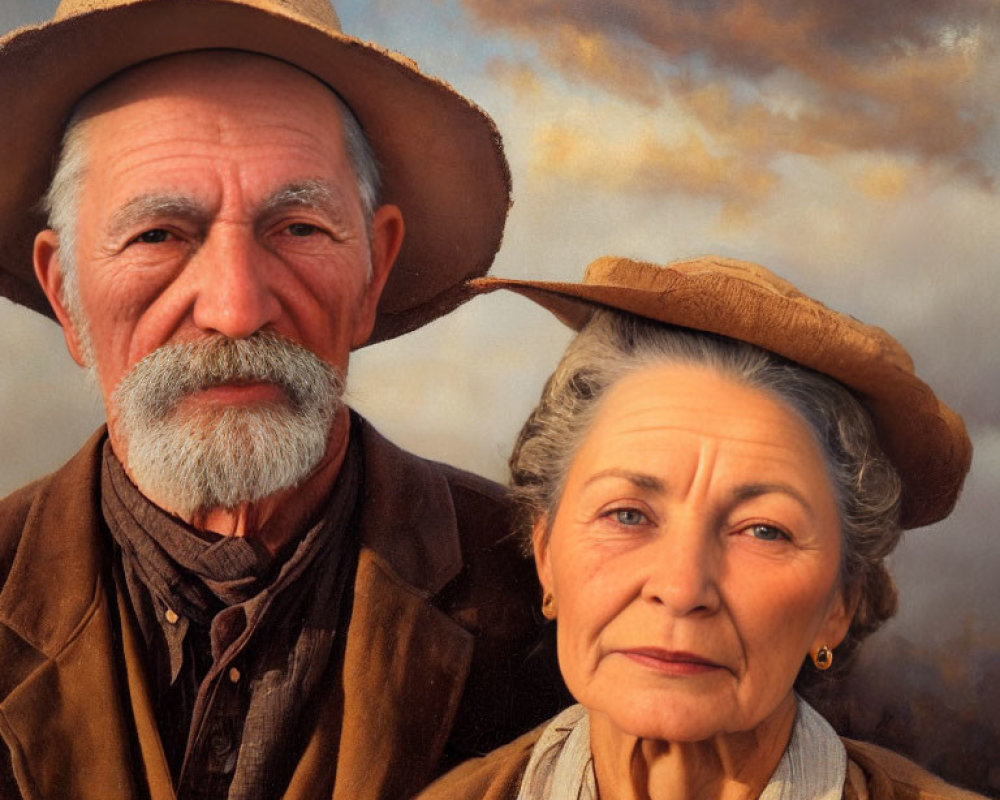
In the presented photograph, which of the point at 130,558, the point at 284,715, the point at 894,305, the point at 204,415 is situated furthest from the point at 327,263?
the point at 894,305

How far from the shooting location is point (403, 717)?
9.30 ft

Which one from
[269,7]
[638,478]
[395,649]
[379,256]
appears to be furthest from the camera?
[379,256]

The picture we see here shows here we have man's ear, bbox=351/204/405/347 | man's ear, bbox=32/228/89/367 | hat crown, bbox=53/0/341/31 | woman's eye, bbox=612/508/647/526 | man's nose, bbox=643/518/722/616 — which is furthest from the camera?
man's ear, bbox=351/204/405/347

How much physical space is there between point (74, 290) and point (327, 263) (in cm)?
57

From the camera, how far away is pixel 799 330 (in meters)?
2.41

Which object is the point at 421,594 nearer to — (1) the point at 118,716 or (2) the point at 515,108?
(1) the point at 118,716

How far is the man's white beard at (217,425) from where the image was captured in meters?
2.71

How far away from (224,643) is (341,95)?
127 cm

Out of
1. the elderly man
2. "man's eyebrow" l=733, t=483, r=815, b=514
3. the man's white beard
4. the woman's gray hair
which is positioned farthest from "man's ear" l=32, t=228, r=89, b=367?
"man's eyebrow" l=733, t=483, r=815, b=514

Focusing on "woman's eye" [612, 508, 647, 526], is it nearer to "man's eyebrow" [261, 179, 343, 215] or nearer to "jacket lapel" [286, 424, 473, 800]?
"jacket lapel" [286, 424, 473, 800]

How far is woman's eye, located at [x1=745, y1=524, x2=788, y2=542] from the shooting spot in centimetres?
243

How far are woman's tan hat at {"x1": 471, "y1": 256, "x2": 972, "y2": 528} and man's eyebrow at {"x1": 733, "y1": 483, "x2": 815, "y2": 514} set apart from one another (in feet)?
0.82

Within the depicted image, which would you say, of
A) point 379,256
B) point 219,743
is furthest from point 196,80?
point 219,743

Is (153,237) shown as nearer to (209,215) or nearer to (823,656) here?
(209,215)
